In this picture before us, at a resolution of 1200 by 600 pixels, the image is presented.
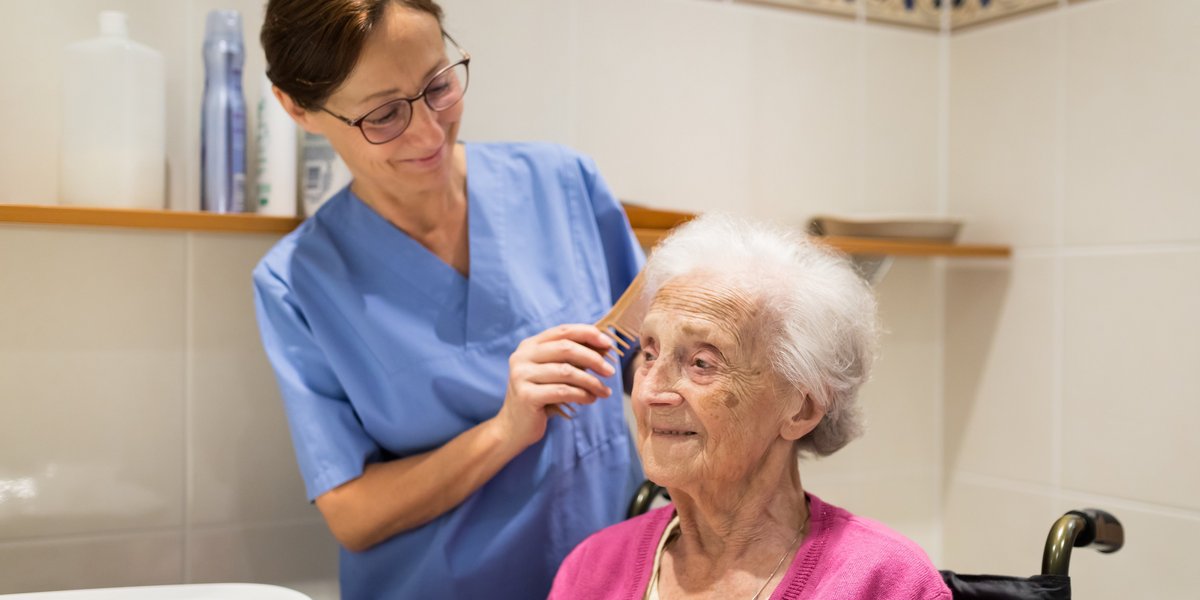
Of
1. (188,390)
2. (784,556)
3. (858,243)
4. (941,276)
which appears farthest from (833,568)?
(941,276)

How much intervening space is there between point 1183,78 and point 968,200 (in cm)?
56

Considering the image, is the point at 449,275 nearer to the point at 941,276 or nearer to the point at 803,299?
the point at 803,299

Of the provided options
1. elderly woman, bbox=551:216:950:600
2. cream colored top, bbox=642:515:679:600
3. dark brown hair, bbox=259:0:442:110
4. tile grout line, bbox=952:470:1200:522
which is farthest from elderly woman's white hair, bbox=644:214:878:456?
tile grout line, bbox=952:470:1200:522

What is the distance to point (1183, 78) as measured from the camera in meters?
1.99

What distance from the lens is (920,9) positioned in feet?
8.06

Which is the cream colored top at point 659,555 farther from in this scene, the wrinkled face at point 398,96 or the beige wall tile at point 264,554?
the beige wall tile at point 264,554

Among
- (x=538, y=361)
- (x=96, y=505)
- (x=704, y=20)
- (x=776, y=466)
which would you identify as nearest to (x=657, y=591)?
(x=776, y=466)

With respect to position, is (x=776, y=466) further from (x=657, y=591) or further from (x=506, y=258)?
(x=506, y=258)

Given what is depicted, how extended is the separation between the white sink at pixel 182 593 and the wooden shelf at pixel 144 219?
55cm

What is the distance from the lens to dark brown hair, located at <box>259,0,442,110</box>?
137 centimetres

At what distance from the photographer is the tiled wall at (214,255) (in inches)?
65.8

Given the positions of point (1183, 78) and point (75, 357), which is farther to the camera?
point (1183, 78)

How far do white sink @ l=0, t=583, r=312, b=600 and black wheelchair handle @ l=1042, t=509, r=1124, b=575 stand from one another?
3.22 ft

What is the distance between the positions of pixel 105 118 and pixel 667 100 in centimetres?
108
